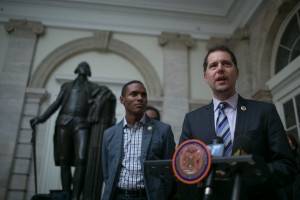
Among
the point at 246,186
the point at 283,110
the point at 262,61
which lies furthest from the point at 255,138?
the point at 262,61

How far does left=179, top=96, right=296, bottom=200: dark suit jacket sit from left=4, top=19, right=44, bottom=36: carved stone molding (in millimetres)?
7587

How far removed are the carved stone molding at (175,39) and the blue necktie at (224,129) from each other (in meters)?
7.12

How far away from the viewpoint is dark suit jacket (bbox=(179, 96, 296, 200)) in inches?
48.8

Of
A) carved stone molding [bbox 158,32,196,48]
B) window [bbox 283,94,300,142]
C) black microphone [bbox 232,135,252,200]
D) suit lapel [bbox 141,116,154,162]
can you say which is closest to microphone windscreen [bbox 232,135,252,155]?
black microphone [bbox 232,135,252,200]

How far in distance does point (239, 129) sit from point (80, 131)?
3028 millimetres

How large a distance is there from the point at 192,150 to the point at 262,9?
24.9 feet

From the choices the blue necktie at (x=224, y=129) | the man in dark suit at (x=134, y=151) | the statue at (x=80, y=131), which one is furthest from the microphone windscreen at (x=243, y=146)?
the statue at (x=80, y=131)

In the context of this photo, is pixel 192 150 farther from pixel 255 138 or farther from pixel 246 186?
pixel 255 138

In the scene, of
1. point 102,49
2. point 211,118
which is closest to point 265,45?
point 102,49

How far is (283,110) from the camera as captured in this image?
21.6ft

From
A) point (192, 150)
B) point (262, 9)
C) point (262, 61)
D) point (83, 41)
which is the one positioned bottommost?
point (192, 150)

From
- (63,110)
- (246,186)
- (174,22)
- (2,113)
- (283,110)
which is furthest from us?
(174,22)

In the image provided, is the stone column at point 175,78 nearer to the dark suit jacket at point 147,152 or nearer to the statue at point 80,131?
the statue at point 80,131

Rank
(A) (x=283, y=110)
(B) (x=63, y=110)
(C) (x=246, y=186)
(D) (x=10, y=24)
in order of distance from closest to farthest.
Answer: (C) (x=246, y=186)
(B) (x=63, y=110)
(A) (x=283, y=110)
(D) (x=10, y=24)
